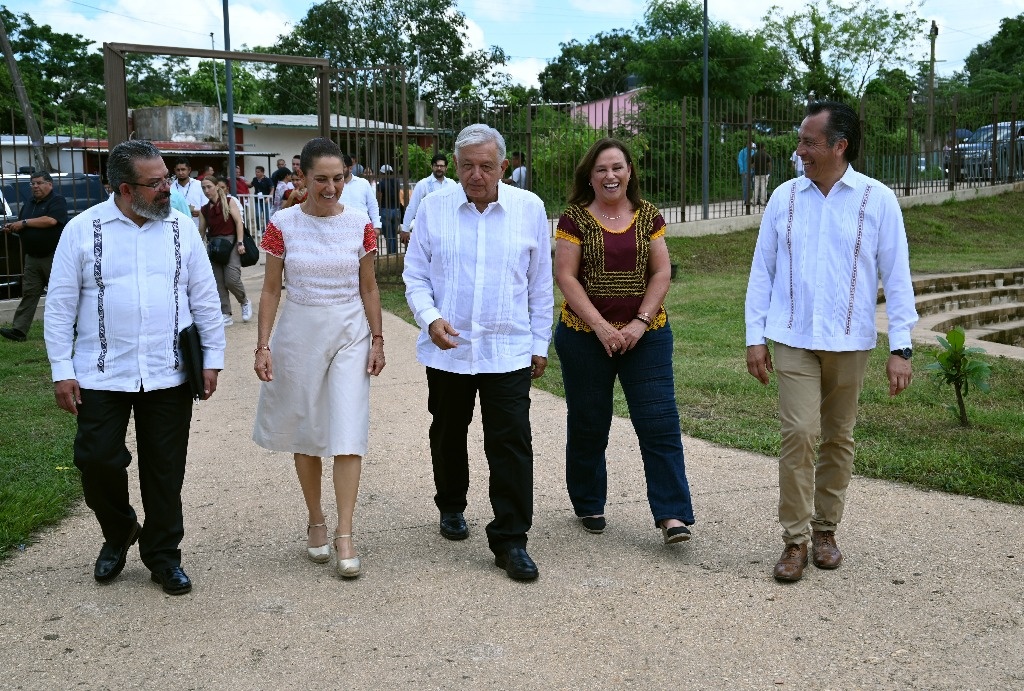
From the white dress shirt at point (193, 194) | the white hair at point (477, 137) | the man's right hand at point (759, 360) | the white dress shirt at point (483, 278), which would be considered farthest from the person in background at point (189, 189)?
the man's right hand at point (759, 360)

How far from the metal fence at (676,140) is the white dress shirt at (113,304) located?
7595 mm

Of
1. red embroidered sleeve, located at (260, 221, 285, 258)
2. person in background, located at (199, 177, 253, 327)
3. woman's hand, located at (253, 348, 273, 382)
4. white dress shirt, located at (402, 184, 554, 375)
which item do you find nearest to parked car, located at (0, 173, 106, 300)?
person in background, located at (199, 177, 253, 327)

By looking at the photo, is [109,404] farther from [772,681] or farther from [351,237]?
[772,681]

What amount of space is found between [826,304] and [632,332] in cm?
79

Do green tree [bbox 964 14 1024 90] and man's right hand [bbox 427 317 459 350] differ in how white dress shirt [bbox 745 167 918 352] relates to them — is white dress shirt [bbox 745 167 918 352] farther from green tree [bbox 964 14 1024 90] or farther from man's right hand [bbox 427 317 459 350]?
green tree [bbox 964 14 1024 90]

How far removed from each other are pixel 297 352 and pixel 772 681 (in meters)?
2.29

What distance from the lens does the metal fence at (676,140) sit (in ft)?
49.6

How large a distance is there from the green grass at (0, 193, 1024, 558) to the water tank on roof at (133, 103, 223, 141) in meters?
7.42

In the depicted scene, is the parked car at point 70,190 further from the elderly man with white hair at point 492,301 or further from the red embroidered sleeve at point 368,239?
the elderly man with white hair at point 492,301

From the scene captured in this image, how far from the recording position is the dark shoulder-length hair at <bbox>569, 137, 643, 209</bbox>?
195 inches

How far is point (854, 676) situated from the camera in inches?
144

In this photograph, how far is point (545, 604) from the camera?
14.3 feet

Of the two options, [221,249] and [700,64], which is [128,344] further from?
[700,64]

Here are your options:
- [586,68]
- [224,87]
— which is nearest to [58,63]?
[224,87]
